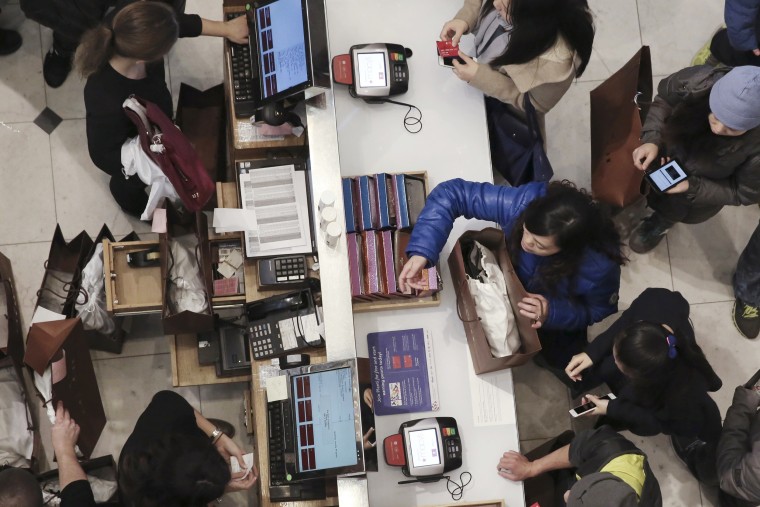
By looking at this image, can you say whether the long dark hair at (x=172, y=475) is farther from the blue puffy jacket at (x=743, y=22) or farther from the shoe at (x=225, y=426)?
the blue puffy jacket at (x=743, y=22)

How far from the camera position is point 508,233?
3.34 metres

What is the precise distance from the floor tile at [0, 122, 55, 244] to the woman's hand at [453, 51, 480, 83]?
95.5 inches

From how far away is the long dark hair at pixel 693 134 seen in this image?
3.35 meters

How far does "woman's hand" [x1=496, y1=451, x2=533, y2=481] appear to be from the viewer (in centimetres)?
331

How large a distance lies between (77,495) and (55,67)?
2499 millimetres

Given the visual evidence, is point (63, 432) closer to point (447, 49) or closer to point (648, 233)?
point (447, 49)

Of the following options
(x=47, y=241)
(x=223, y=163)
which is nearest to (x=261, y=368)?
(x=223, y=163)

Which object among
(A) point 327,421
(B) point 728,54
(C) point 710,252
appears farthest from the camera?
(C) point 710,252

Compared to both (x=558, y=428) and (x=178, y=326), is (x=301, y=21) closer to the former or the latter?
(x=178, y=326)

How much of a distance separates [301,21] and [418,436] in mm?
1854

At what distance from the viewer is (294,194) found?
3.48 metres

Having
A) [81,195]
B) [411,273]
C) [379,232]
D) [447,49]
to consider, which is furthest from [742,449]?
[81,195]

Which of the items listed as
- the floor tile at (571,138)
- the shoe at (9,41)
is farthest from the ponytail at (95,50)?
the floor tile at (571,138)

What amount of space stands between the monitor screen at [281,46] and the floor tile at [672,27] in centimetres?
253
